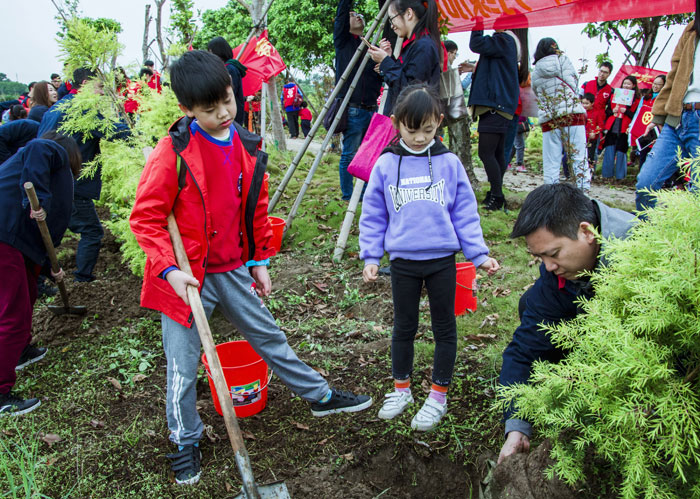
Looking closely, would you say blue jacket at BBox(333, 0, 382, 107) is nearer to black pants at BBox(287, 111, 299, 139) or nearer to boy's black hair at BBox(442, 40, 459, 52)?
boy's black hair at BBox(442, 40, 459, 52)

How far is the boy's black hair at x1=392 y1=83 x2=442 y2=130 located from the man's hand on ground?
5.44 ft

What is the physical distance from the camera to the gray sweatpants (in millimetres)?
2488

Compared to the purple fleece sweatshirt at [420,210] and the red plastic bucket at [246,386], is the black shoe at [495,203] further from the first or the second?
the red plastic bucket at [246,386]

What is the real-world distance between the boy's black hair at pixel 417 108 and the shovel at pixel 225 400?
139 cm

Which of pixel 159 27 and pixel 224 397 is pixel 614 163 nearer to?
pixel 159 27

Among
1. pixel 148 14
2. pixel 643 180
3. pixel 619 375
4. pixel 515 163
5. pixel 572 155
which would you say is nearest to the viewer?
pixel 619 375

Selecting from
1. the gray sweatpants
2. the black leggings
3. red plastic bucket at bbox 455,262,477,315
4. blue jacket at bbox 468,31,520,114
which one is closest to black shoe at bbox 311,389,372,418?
the gray sweatpants

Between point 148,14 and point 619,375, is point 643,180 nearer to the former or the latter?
point 619,375

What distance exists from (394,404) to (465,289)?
1.50 m

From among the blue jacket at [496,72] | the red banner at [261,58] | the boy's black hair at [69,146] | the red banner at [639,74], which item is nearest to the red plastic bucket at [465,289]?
the blue jacket at [496,72]

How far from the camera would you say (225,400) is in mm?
2086

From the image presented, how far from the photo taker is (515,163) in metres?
11.3

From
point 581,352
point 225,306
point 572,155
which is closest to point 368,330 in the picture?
point 225,306

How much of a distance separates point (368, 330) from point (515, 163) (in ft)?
28.5
